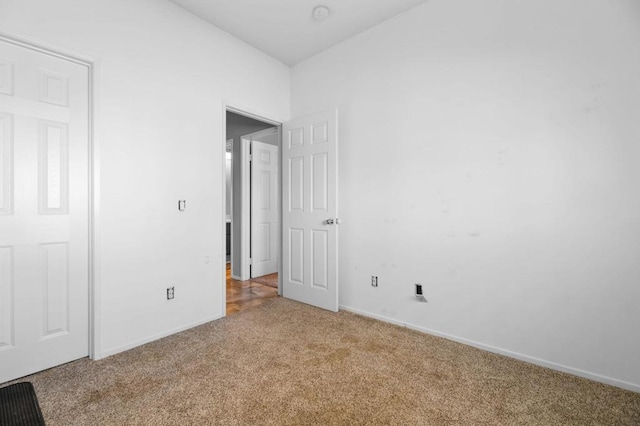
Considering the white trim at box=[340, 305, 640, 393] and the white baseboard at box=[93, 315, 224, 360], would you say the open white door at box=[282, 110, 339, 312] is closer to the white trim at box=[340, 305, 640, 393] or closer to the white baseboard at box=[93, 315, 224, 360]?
the white trim at box=[340, 305, 640, 393]

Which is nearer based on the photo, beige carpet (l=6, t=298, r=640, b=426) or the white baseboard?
beige carpet (l=6, t=298, r=640, b=426)

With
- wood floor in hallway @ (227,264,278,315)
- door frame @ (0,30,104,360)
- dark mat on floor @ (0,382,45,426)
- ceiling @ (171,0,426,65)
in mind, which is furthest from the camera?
wood floor in hallway @ (227,264,278,315)

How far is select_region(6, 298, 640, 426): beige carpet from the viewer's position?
156 centimetres

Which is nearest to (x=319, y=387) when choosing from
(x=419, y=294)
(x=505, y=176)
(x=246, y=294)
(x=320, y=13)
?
(x=419, y=294)

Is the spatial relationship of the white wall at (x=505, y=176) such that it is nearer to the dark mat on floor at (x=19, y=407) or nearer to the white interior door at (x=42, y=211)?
the white interior door at (x=42, y=211)

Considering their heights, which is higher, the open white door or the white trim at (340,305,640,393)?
the open white door

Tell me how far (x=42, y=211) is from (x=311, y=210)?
2.21 metres

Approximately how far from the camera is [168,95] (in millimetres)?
2547

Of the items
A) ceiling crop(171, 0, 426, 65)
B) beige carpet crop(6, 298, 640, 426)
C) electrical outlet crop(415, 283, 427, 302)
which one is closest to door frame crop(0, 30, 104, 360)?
beige carpet crop(6, 298, 640, 426)

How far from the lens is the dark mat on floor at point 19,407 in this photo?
884 millimetres

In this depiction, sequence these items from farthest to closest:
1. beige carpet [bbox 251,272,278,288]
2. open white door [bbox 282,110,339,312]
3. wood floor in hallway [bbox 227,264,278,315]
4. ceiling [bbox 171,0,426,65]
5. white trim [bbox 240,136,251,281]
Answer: white trim [bbox 240,136,251,281], beige carpet [bbox 251,272,278,288], wood floor in hallway [bbox 227,264,278,315], open white door [bbox 282,110,339,312], ceiling [bbox 171,0,426,65]

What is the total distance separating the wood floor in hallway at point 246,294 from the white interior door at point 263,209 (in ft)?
1.19

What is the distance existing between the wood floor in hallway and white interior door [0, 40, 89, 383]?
1.39 m

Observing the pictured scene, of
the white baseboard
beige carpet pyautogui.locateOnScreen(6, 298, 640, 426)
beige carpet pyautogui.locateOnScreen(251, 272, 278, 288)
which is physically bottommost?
beige carpet pyautogui.locateOnScreen(6, 298, 640, 426)
